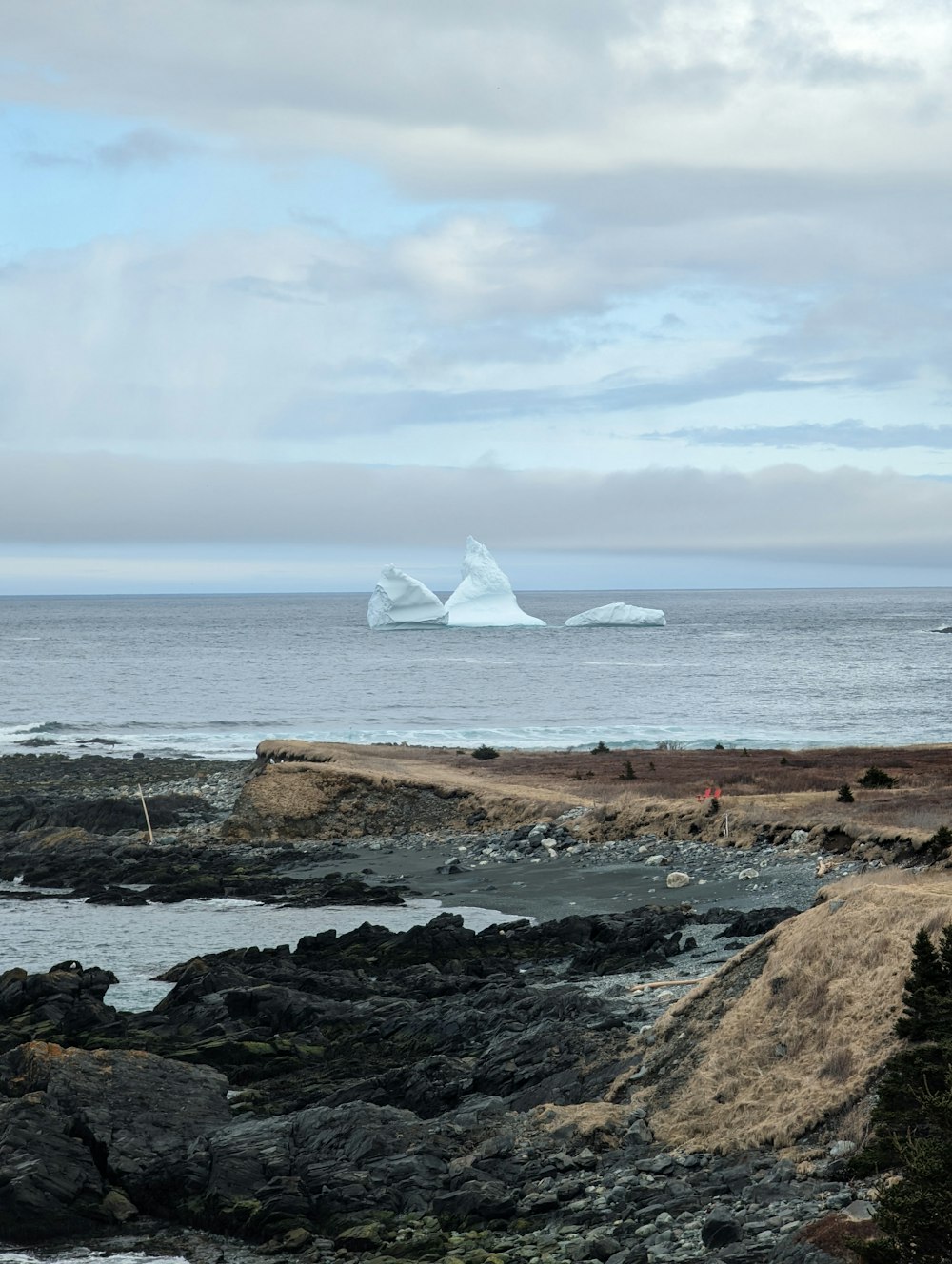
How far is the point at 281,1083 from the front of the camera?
16500 mm

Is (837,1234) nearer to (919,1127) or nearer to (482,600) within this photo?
(919,1127)

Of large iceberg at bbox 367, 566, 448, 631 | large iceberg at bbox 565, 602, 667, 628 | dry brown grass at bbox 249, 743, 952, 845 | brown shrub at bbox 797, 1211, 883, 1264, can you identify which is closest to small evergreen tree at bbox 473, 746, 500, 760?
dry brown grass at bbox 249, 743, 952, 845

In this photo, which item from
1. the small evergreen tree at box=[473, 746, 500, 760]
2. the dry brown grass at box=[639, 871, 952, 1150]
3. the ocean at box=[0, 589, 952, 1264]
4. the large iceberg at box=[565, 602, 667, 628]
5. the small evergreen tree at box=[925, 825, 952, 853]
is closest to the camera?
the dry brown grass at box=[639, 871, 952, 1150]

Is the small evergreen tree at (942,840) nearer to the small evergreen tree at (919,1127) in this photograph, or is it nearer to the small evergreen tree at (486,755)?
the small evergreen tree at (919,1127)

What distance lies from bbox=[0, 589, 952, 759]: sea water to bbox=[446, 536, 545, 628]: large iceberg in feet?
12.8

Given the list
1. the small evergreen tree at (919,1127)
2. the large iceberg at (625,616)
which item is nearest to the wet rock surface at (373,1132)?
the small evergreen tree at (919,1127)

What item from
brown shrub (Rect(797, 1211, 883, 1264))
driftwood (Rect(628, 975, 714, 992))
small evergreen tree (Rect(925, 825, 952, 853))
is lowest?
driftwood (Rect(628, 975, 714, 992))

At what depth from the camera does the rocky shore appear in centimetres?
1152

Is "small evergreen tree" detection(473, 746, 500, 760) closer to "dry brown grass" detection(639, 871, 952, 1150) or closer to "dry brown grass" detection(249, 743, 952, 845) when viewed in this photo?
"dry brown grass" detection(249, 743, 952, 845)

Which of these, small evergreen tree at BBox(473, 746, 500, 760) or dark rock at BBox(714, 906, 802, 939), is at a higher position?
dark rock at BBox(714, 906, 802, 939)

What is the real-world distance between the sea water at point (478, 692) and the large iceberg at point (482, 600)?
12.8ft

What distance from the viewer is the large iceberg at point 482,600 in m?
167

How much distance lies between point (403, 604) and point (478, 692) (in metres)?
71.9

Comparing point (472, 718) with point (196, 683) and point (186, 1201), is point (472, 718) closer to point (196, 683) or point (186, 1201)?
point (196, 683)
